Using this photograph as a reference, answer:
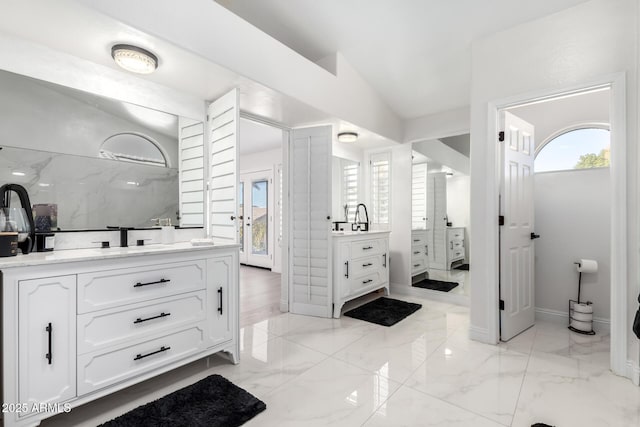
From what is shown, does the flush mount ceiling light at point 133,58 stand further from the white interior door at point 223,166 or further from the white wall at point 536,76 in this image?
the white wall at point 536,76

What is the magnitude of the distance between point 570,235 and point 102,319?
4.15 m

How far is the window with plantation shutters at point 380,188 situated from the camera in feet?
14.9

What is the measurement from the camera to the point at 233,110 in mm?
2371

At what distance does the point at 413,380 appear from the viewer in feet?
6.80

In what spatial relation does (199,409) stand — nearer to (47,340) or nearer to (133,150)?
(47,340)

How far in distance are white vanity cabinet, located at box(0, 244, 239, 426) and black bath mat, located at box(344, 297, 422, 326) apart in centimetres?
164

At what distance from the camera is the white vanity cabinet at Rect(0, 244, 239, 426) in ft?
4.62

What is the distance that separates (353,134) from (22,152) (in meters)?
3.08

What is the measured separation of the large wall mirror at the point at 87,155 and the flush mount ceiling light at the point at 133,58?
1.22 ft

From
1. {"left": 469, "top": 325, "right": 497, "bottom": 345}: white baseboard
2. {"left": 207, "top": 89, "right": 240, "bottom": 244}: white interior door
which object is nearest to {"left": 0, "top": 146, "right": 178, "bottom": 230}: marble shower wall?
{"left": 207, "top": 89, "right": 240, "bottom": 244}: white interior door

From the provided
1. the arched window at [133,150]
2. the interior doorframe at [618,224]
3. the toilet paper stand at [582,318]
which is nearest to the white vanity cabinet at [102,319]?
the arched window at [133,150]

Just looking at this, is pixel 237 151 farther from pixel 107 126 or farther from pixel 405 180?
pixel 405 180

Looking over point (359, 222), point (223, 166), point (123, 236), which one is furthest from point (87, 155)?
point (359, 222)

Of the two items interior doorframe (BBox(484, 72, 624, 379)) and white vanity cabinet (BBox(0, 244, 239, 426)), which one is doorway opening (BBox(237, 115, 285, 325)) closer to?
white vanity cabinet (BBox(0, 244, 239, 426))
